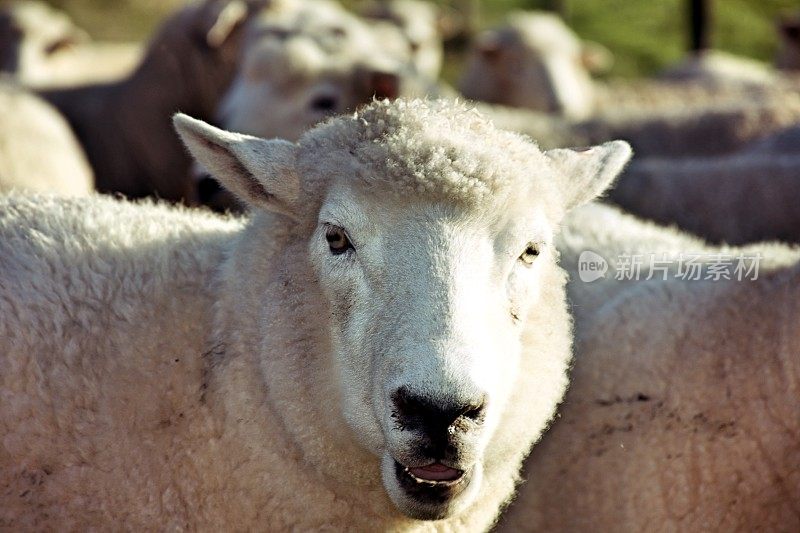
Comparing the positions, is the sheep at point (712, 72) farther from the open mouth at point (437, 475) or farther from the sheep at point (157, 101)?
the open mouth at point (437, 475)

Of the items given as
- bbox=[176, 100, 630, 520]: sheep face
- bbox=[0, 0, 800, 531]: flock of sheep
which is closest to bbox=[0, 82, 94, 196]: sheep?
bbox=[0, 0, 800, 531]: flock of sheep

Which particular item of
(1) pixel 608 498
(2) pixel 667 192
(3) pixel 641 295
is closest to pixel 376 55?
(2) pixel 667 192

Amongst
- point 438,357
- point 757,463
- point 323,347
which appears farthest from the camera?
point 757,463

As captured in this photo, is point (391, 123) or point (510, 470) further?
point (510, 470)

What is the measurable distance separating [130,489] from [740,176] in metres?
3.33

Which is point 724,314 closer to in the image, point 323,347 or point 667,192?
point 323,347

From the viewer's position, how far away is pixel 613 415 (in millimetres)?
3383

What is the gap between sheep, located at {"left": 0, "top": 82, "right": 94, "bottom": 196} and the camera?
18.6ft

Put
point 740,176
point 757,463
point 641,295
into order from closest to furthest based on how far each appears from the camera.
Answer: point 757,463 < point 641,295 < point 740,176

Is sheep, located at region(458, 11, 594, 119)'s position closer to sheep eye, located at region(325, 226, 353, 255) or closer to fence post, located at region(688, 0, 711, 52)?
fence post, located at region(688, 0, 711, 52)

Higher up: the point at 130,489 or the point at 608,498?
the point at 130,489

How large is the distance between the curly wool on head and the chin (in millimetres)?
630

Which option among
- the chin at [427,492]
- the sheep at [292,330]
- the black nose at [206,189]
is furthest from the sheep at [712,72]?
the chin at [427,492]

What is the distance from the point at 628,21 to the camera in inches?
648
